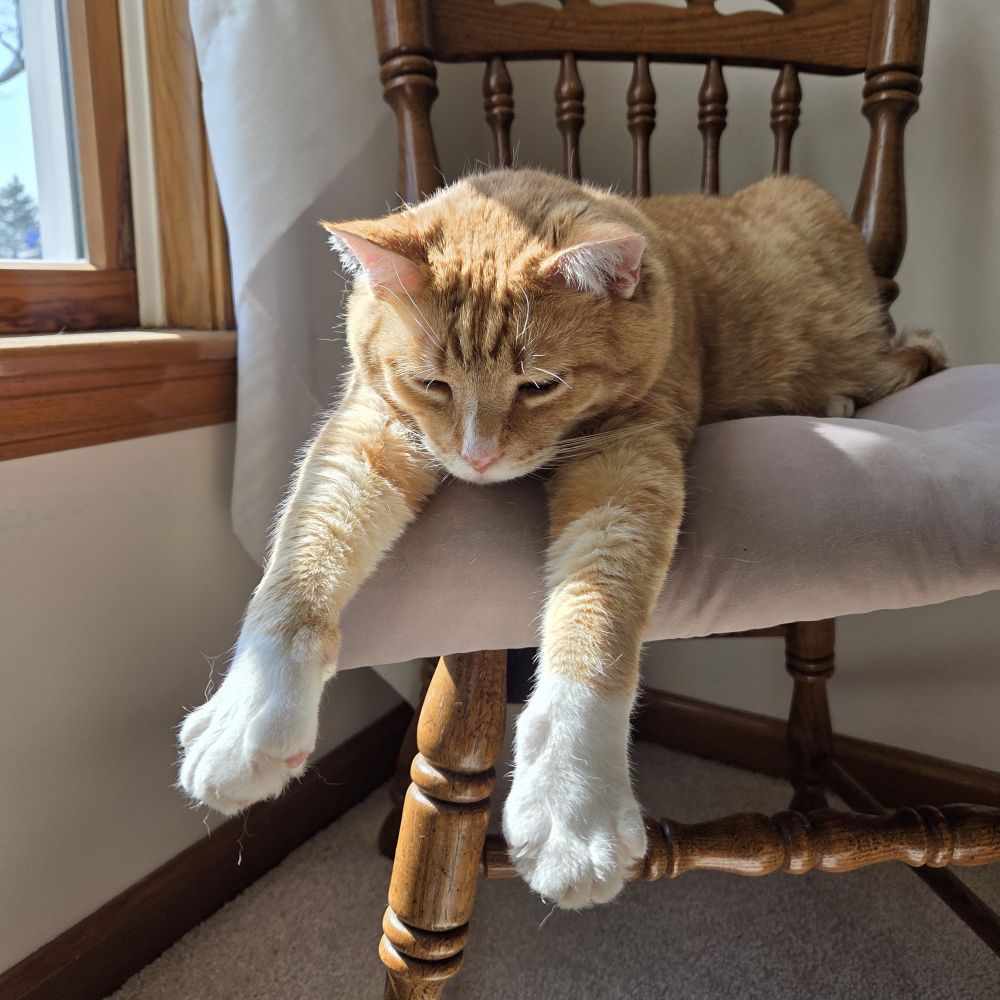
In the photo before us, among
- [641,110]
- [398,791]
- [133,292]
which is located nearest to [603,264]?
[641,110]

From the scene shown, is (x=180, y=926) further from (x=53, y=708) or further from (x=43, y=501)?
(x=43, y=501)

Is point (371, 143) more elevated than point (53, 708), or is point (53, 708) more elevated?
point (371, 143)

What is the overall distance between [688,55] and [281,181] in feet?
1.67

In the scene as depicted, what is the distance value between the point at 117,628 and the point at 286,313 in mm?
387

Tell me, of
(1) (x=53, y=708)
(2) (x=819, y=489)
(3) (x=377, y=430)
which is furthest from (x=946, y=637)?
(1) (x=53, y=708)

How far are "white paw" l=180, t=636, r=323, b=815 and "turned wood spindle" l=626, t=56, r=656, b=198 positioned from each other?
79 centimetres

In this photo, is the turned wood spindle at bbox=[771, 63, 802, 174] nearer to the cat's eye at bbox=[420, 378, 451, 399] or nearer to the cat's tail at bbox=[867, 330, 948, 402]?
the cat's tail at bbox=[867, 330, 948, 402]

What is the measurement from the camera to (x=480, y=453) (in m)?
0.67

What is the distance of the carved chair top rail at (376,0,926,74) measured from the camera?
981mm

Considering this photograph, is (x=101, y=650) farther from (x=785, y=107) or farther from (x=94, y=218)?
(x=785, y=107)

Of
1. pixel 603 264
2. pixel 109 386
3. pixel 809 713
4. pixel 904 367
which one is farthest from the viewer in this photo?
pixel 809 713

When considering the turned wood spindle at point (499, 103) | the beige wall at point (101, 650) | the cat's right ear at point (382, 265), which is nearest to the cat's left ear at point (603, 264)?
the cat's right ear at point (382, 265)

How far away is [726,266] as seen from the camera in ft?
3.29

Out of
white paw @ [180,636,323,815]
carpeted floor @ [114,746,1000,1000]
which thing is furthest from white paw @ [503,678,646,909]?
carpeted floor @ [114,746,1000,1000]
